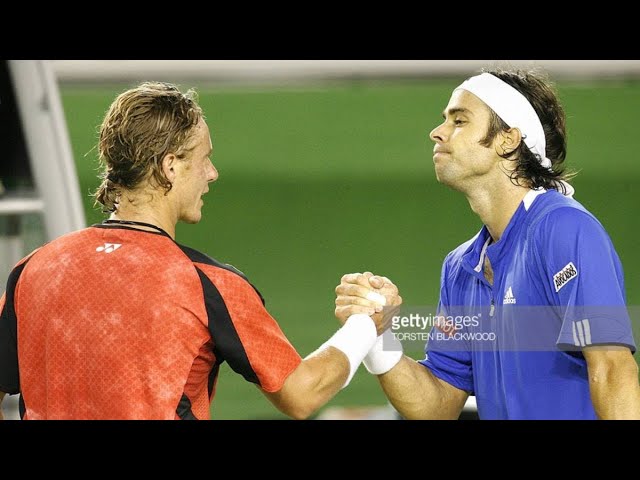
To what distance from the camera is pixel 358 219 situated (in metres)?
8.74

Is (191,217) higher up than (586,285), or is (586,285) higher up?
(191,217)

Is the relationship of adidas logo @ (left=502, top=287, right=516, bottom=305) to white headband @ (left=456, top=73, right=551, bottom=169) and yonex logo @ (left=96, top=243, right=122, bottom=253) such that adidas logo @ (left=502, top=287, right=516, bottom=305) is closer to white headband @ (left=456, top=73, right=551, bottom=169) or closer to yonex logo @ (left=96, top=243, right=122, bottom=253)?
white headband @ (left=456, top=73, right=551, bottom=169)

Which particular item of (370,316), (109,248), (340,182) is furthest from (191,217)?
(340,182)

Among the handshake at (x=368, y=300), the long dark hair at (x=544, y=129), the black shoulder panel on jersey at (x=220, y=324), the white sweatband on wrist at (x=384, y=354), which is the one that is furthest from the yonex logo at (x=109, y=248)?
the long dark hair at (x=544, y=129)

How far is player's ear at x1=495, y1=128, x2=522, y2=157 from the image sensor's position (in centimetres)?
306

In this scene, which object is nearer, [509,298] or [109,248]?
[109,248]

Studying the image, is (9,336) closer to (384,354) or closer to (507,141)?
(384,354)

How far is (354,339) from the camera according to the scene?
106 inches

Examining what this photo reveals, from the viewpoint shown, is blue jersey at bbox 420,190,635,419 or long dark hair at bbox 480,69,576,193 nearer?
blue jersey at bbox 420,190,635,419

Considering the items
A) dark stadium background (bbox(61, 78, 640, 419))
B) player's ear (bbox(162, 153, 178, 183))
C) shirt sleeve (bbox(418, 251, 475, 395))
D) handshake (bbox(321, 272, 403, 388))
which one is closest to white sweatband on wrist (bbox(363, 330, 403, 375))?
handshake (bbox(321, 272, 403, 388))

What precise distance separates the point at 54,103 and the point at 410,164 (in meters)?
4.32

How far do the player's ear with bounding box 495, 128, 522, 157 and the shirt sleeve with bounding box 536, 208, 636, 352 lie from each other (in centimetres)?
46

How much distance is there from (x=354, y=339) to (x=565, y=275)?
1.96ft
